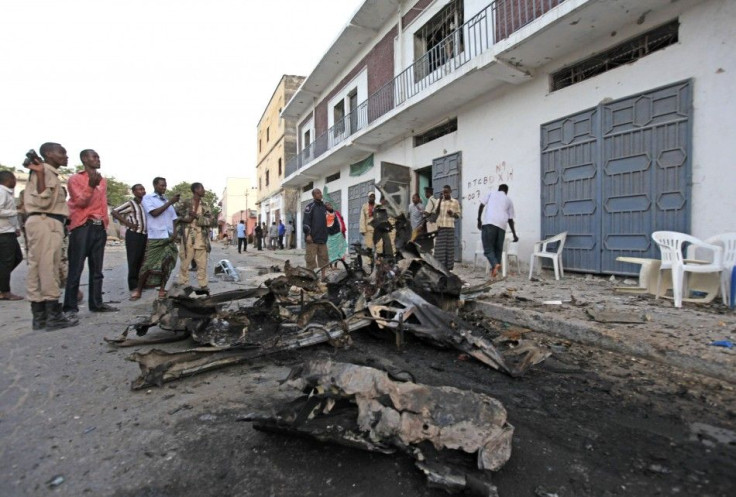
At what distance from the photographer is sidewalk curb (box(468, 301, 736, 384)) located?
8.38 ft

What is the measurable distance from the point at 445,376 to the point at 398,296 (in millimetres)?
842

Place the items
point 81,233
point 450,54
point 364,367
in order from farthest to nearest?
point 450,54 → point 81,233 → point 364,367

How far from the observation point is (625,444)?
172 cm

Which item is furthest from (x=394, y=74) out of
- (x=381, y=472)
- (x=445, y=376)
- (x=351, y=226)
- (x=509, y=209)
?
(x=381, y=472)

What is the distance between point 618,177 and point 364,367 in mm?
6162

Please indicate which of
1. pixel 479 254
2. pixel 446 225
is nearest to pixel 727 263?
pixel 446 225

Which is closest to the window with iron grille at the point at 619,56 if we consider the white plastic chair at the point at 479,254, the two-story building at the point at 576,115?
the two-story building at the point at 576,115

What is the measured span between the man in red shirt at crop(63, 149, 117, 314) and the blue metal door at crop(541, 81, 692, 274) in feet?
23.4

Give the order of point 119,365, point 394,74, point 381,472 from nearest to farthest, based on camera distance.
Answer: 1. point 381,472
2. point 119,365
3. point 394,74

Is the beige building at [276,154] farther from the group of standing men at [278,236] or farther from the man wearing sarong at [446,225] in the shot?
the man wearing sarong at [446,225]

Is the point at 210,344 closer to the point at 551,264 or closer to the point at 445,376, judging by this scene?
the point at 445,376

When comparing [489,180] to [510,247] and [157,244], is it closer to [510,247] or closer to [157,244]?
[510,247]

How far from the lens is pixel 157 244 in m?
5.48

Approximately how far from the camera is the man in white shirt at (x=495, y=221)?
6688 mm
